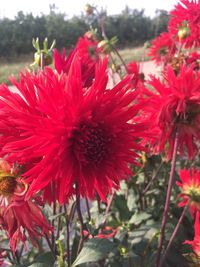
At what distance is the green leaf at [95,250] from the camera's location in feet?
2.46

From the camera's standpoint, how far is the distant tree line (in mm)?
14578

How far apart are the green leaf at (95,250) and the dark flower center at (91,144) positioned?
269mm

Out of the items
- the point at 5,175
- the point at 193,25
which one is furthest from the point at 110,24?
the point at 5,175

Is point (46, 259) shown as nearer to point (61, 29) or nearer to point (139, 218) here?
point (139, 218)

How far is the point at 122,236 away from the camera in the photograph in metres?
1.19

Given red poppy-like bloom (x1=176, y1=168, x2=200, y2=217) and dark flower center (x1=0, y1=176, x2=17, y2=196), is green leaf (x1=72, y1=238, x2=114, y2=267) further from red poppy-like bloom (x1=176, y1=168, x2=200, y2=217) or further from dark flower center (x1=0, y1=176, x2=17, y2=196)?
red poppy-like bloom (x1=176, y1=168, x2=200, y2=217)

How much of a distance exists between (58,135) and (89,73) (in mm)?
206

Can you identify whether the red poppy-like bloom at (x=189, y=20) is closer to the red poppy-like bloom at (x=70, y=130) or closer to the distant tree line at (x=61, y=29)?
the red poppy-like bloom at (x=70, y=130)

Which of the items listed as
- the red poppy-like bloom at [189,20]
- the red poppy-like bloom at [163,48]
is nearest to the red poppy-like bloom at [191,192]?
the red poppy-like bloom at [189,20]

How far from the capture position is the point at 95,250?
2.50 feet

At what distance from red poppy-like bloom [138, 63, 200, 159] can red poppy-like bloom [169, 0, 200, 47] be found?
2.57ft

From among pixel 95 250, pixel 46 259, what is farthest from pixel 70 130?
pixel 46 259

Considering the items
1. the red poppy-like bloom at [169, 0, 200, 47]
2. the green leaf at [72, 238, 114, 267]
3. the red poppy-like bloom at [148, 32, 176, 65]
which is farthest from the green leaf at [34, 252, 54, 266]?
the red poppy-like bloom at [148, 32, 176, 65]

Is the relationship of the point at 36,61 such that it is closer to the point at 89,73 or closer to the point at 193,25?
the point at 89,73
